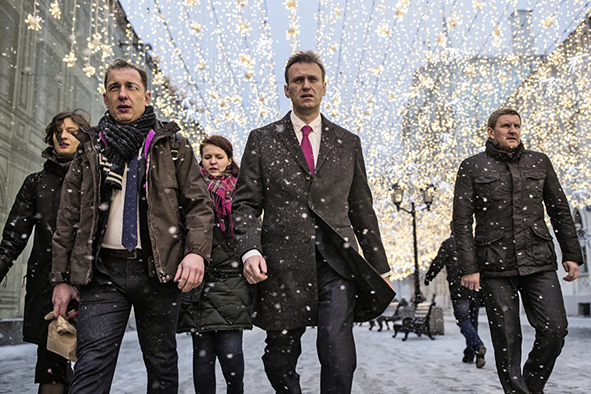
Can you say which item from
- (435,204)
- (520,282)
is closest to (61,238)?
(520,282)

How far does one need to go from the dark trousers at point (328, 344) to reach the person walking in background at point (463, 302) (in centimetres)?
489

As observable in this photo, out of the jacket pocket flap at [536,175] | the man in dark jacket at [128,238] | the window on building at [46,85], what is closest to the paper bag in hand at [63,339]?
the man in dark jacket at [128,238]

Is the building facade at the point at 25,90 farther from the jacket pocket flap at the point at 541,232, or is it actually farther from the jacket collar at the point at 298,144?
the jacket pocket flap at the point at 541,232

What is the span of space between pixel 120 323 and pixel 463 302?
6.61 m

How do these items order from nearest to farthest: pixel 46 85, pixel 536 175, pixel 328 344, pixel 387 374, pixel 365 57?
pixel 328 344 < pixel 536 175 < pixel 387 374 < pixel 46 85 < pixel 365 57

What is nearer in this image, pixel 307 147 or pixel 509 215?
pixel 307 147

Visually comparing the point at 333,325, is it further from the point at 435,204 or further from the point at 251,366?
the point at 435,204

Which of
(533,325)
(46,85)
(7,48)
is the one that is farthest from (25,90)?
(533,325)

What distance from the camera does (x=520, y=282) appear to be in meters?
4.24

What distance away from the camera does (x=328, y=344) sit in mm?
2889

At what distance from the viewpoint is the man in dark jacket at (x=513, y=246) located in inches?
158

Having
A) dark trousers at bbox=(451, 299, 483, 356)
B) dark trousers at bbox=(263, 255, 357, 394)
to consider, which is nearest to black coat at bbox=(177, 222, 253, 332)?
dark trousers at bbox=(263, 255, 357, 394)

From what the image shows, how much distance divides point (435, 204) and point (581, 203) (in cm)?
713

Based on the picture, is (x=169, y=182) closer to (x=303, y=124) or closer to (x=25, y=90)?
(x=303, y=124)
